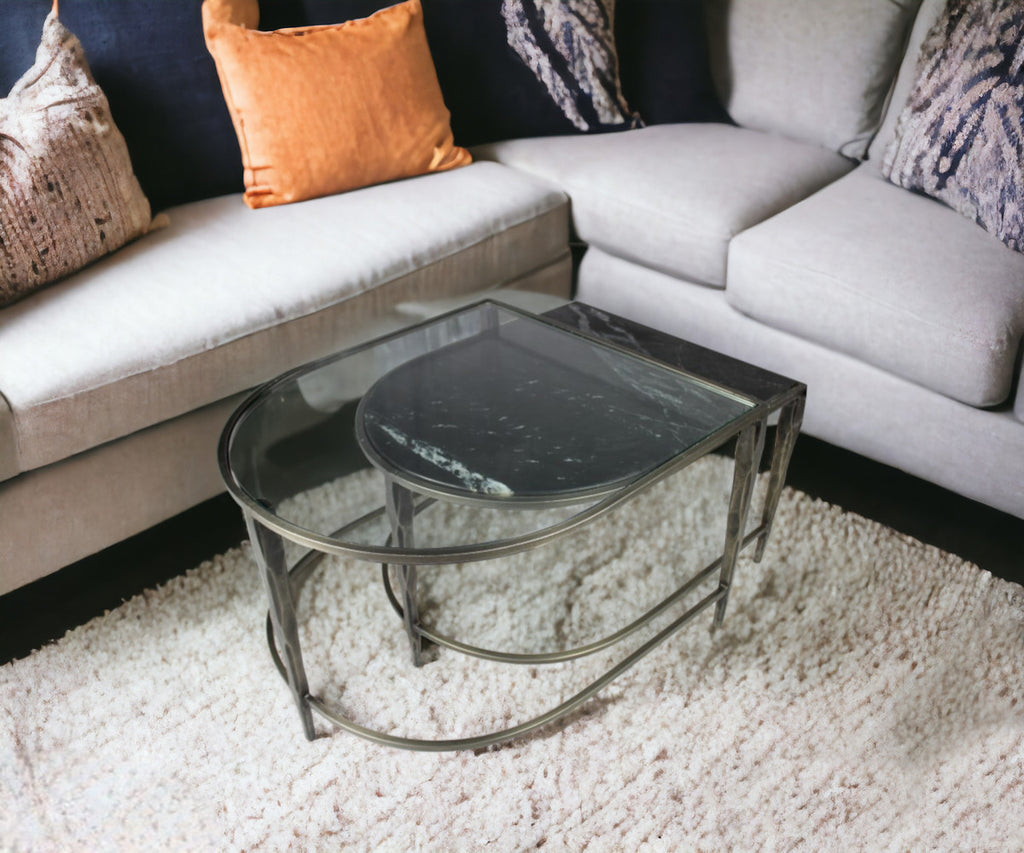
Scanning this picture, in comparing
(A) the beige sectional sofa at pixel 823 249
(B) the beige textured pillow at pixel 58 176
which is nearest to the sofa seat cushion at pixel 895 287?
(A) the beige sectional sofa at pixel 823 249

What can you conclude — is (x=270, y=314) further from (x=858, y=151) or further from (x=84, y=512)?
(x=858, y=151)

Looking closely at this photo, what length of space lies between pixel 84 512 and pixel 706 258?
120cm

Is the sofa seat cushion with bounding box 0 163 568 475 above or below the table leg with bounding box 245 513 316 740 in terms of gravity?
above

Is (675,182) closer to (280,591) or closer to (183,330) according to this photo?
(183,330)

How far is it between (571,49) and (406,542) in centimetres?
135

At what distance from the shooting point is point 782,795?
3.95 feet

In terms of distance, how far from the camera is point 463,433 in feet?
4.00

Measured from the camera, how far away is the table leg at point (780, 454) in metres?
1.42

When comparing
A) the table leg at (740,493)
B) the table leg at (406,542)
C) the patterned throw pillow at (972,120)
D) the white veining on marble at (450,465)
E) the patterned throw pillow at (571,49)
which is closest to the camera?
the white veining on marble at (450,465)

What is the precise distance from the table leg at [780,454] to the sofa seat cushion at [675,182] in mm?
505

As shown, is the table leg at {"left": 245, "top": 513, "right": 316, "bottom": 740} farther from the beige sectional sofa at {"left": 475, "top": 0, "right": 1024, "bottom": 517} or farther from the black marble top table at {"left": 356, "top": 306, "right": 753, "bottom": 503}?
the beige sectional sofa at {"left": 475, "top": 0, "right": 1024, "bottom": 517}

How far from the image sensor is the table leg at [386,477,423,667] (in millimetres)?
1223

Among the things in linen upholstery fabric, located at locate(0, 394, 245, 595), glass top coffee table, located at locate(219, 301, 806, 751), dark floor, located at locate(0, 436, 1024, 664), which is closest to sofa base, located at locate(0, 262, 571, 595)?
linen upholstery fabric, located at locate(0, 394, 245, 595)

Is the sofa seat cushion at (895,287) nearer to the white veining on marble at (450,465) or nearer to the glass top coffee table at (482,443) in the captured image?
the glass top coffee table at (482,443)
